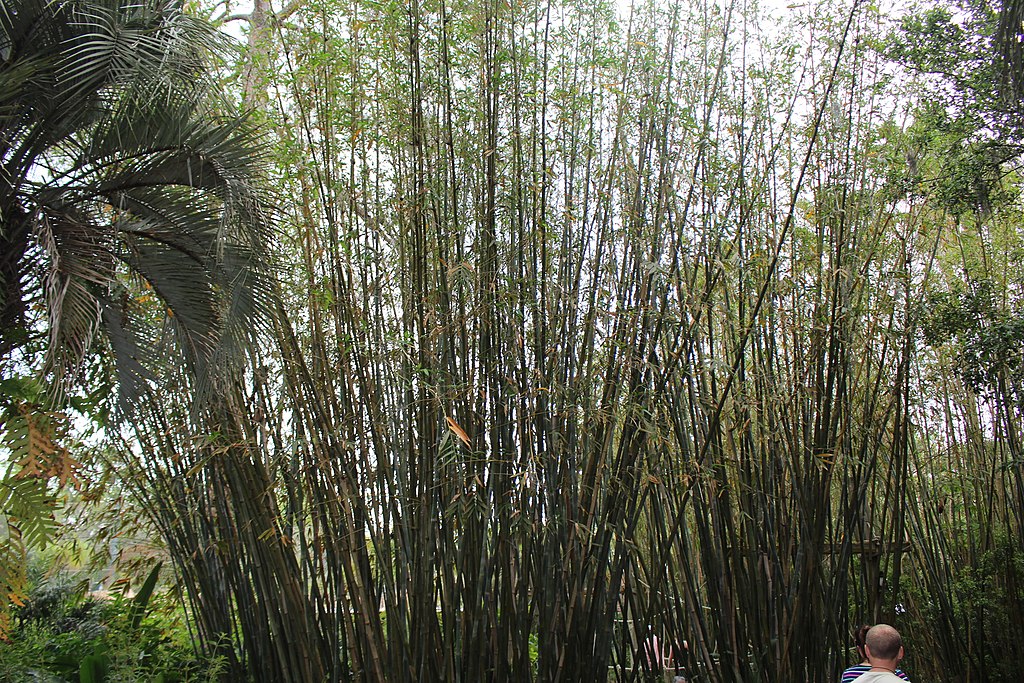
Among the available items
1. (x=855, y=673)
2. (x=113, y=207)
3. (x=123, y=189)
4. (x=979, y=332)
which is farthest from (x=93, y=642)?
(x=979, y=332)

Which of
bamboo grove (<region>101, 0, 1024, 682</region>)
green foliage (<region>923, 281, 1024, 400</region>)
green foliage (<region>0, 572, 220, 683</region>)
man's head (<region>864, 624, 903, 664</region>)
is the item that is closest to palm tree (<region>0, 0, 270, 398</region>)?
bamboo grove (<region>101, 0, 1024, 682</region>)

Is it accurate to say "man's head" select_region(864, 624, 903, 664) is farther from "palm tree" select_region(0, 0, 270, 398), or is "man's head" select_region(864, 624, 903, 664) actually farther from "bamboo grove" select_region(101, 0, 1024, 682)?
"palm tree" select_region(0, 0, 270, 398)

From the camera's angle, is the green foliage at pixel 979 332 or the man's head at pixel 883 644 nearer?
the man's head at pixel 883 644

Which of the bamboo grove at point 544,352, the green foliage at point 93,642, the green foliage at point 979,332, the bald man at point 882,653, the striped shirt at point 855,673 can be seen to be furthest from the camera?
the green foliage at point 93,642

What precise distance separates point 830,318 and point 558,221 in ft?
3.91

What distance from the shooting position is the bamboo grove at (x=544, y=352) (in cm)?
306

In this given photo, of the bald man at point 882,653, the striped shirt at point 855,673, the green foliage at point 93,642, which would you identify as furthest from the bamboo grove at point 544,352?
the bald man at point 882,653

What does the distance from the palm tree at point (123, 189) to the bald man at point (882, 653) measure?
220cm

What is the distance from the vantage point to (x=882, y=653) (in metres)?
2.47

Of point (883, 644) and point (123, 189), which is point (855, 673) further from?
point (123, 189)

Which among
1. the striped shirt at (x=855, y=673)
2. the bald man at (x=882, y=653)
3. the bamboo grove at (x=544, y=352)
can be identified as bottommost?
the striped shirt at (x=855, y=673)

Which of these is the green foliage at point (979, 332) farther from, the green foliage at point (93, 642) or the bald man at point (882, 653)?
the green foliage at point (93, 642)

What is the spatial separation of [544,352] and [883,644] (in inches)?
55.1

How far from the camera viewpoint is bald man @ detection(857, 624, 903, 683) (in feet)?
8.02
